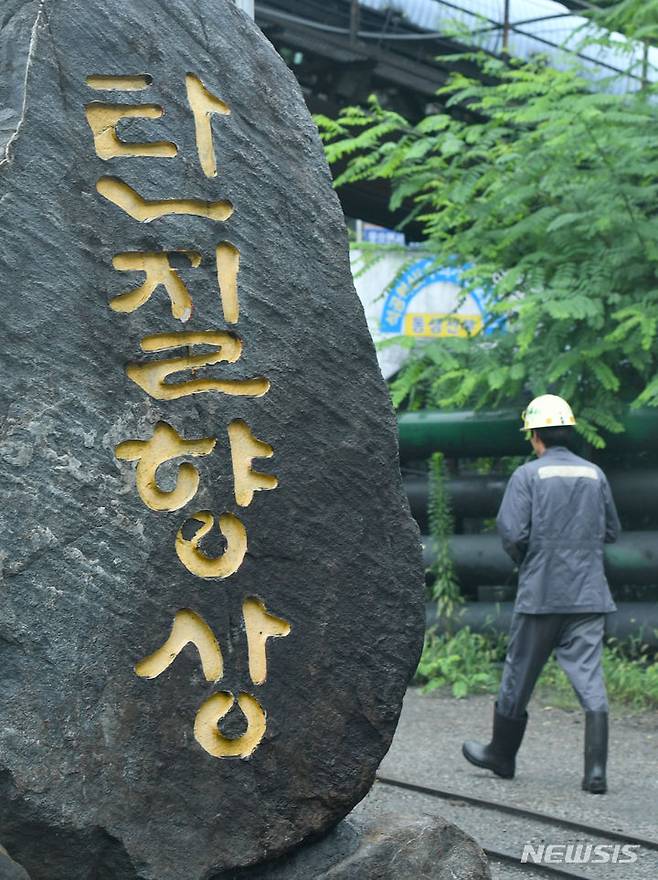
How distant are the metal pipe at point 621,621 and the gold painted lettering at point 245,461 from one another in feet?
18.2

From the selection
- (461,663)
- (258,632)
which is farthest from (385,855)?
(461,663)

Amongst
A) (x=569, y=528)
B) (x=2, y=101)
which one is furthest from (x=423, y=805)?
(x=2, y=101)

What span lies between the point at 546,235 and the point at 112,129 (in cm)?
618

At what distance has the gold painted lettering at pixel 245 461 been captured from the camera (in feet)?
13.7

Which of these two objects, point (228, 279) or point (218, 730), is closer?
point (218, 730)

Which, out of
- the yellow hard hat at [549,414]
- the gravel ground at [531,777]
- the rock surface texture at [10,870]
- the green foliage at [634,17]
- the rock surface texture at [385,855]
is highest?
the green foliage at [634,17]

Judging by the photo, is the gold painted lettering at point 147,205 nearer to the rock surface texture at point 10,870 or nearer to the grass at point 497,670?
the rock surface texture at point 10,870

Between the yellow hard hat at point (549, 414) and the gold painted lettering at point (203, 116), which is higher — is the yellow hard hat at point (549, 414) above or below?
below

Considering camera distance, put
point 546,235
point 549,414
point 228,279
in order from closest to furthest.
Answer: point 228,279, point 549,414, point 546,235

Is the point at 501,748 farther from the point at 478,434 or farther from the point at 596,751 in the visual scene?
the point at 478,434

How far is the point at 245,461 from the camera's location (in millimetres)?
4184

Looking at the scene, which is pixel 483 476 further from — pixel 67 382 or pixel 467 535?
A: pixel 67 382

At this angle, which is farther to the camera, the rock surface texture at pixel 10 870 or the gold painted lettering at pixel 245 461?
the rock surface texture at pixel 10 870

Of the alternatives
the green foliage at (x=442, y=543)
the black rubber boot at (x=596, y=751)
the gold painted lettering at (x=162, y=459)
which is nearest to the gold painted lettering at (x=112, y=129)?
the gold painted lettering at (x=162, y=459)
